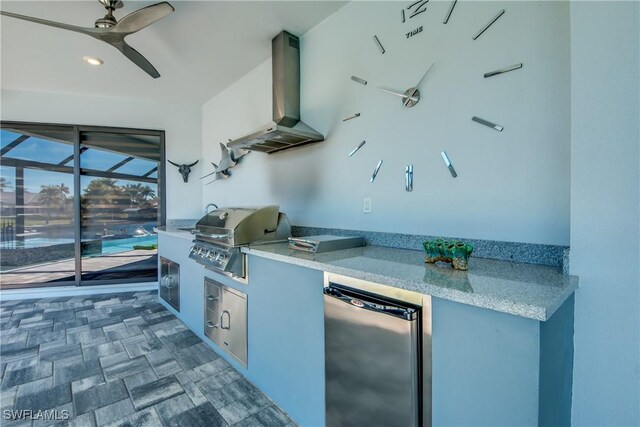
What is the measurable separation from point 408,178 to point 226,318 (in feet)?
5.32

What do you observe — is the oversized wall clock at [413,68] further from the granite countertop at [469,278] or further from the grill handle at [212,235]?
the grill handle at [212,235]

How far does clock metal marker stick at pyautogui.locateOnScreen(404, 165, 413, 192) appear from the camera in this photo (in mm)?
1816

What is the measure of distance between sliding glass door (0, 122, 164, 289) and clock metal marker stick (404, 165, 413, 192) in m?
3.66

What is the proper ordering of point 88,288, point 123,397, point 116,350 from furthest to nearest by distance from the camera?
1. point 88,288
2. point 116,350
3. point 123,397

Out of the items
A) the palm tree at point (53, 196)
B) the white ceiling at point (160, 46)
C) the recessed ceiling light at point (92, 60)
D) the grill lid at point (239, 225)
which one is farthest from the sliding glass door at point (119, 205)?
the grill lid at point (239, 225)

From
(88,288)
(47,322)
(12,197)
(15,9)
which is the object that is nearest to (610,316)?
(15,9)

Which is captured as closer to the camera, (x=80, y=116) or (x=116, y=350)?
(x=116, y=350)

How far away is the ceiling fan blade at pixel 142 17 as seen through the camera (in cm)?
178

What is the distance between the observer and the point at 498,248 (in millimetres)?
1467

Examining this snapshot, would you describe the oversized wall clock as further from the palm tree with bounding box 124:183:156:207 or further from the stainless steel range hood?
the palm tree with bounding box 124:183:156:207

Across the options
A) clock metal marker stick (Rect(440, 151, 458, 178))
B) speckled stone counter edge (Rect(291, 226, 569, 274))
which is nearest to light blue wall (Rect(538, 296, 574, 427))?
speckled stone counter edge (Rect(291, 226, 569, 274))

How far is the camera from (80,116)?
12.9 ft

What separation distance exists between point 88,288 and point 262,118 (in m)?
3.36

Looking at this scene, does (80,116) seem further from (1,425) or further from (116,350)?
(1,425)
